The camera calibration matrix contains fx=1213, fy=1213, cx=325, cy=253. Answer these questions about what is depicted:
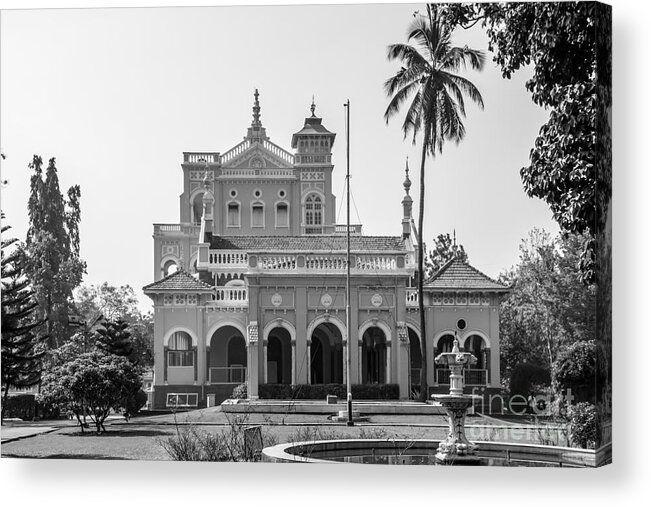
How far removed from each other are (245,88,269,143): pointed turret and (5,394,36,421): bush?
16.8 feet

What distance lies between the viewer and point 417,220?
16.4 metres

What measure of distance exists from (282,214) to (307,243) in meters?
1.15

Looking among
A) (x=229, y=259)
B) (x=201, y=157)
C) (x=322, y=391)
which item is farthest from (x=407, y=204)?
(x=229, y=259)

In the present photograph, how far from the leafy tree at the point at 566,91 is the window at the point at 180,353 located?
5937 millimetres

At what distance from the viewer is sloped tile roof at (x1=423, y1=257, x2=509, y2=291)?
17141 mm

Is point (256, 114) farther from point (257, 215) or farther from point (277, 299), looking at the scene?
point (277, 299)

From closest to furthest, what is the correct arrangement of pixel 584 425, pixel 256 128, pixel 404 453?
1. pixel 584 425
2. pixel 404 453
3. pixel 256 128

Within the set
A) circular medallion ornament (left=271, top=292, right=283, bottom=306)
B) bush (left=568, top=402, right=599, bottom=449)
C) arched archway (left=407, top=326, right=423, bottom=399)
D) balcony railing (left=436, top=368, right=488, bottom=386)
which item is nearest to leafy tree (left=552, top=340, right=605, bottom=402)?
bush (left=568, top=402, right=599, bottom=449)

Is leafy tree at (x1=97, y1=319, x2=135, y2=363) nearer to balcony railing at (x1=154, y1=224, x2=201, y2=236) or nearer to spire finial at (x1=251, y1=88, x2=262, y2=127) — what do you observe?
balcony railing at (x1=154, y1=224, x2=201, y2=236)

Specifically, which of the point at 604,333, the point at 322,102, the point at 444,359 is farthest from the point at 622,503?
the point at 322,102

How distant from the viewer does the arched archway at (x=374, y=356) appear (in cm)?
1933

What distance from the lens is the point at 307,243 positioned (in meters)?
20.5

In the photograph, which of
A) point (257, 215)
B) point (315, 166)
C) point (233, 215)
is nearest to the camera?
point (315, 166)

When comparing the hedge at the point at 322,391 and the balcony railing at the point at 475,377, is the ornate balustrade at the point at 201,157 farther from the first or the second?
the balcony railing at the point at 475,377
